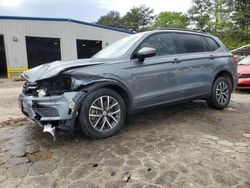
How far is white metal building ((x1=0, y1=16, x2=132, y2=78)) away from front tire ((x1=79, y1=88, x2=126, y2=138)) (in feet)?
47.8

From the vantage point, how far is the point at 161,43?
4141mm

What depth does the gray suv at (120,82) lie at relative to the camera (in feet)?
10.1

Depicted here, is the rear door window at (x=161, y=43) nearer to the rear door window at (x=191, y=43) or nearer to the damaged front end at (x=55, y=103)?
the rear door window at (x=191, y=43)

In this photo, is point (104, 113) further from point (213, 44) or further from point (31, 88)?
point (213, 44)

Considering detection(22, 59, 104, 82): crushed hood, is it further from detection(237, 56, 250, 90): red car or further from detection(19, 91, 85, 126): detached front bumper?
detection(237, 56, 250, 90): red car

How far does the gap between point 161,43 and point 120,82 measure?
1.27 metres

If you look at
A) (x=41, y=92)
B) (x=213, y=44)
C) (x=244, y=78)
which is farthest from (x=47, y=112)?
(x=244, y=78)

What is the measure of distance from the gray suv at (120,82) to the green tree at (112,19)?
48.1 meters

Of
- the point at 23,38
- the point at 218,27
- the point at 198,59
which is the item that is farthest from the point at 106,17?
the point at 198,59

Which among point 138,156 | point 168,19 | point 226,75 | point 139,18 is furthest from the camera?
point 139,18

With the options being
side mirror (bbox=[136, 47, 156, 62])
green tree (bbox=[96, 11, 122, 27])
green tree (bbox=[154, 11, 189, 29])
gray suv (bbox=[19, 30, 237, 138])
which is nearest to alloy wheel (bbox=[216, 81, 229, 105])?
gray suv (bbox=[19, 30, 237, 138])

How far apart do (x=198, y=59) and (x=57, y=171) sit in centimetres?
340

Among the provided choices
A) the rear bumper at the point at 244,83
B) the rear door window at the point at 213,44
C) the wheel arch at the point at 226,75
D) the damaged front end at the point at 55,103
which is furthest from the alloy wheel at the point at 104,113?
the rear bumper at the point at 244,83

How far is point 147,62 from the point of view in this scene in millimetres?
3760
